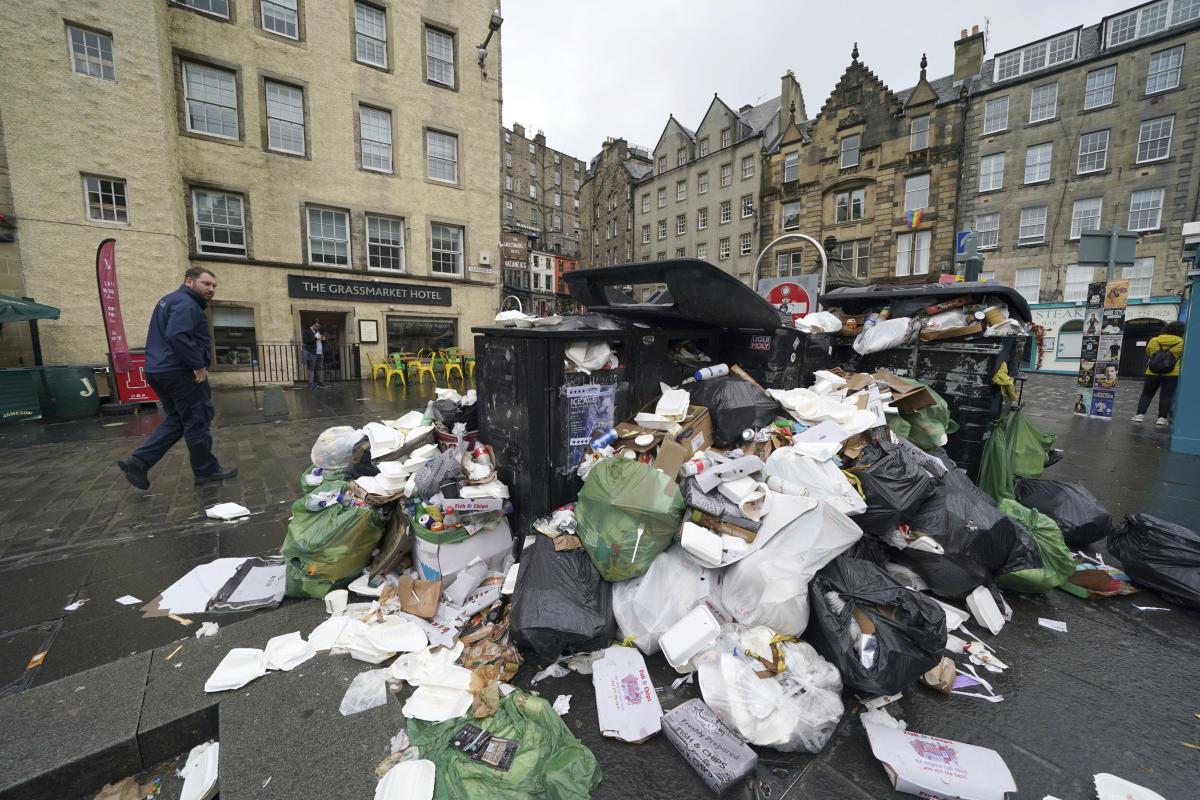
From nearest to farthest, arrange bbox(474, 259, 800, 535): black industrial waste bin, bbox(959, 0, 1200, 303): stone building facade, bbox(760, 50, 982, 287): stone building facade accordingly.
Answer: bbox(474, 259, 800, 535): black industrial waste bin < bbox(959, 0, 1200, 303): stone building facade < bbox(760, 50, 982, 287): stone building facade

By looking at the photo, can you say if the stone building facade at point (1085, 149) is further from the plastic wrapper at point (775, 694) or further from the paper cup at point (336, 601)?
the paper cup at point (336, 601)

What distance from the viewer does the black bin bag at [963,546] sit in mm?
2236

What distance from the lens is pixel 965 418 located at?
343 centimetres

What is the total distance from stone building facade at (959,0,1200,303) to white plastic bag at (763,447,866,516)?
22.1m

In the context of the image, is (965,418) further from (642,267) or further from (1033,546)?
(642,267)

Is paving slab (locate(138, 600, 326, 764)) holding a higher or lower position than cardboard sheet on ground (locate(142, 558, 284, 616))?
higher

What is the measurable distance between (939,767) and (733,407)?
168cm

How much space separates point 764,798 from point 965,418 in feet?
10.3

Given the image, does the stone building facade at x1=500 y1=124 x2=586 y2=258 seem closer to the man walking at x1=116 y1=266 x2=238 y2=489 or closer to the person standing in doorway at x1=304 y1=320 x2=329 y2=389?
the person standing in doorway at x1=304 y1=320 x2=329 y2=389

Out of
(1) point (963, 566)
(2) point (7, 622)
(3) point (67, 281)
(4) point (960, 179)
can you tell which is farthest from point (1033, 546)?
(4) point (960, 179)

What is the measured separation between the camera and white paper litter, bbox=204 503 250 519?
361cm

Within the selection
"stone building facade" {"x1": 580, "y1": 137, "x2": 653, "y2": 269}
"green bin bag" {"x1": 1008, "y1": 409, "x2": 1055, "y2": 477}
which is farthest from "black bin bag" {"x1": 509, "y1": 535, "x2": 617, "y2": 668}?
"stone building facade" {"x1": 580, "y1": 137, "x2": 653, "y2": 269}

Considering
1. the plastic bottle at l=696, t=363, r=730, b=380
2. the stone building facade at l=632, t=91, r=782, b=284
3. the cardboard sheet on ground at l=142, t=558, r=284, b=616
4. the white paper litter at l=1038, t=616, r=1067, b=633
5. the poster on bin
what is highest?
the stone building facade at l=632, t=91, r=782, b=284

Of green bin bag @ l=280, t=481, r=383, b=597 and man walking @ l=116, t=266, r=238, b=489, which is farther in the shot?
man walking @ l=116, t=266, r=238, b=489
